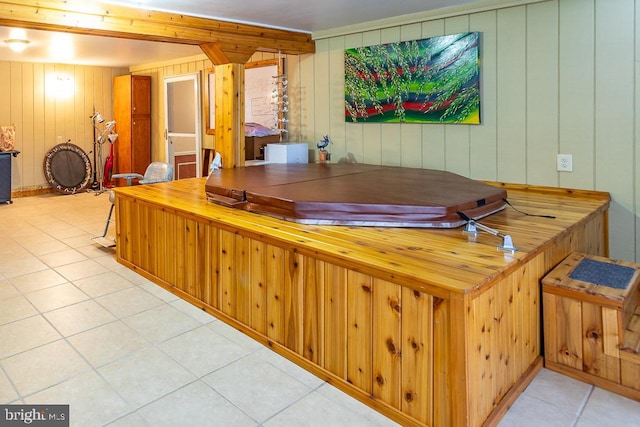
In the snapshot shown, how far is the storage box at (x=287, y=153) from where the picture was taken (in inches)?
198

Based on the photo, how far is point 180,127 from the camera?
7.88 m

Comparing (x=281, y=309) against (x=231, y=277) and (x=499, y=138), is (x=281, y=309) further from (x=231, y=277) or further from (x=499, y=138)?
(x=499, y=138)

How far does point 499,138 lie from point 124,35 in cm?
309

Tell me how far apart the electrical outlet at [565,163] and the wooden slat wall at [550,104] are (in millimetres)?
37

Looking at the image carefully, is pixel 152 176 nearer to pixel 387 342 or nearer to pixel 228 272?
pixel 228 272

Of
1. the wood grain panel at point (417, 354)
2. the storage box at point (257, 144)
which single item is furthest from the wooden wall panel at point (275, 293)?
the storage box at point (257, 144)

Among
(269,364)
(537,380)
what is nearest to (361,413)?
(269,364)

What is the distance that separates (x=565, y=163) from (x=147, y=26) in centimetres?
336

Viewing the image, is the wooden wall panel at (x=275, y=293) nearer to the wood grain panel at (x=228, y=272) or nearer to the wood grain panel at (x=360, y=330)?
the wood grain panel at (x=228, y=272)

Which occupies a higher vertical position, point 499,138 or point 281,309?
point 499,138

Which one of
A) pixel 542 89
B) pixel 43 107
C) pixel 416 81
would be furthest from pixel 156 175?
pixel 43 107

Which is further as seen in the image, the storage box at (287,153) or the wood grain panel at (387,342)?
the storage box at (287,153)

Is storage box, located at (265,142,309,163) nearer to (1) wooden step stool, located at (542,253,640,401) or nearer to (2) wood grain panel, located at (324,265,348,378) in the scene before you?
(2) wood grain panel, located at (324,265,348,378)

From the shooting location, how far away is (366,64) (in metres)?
4.54
